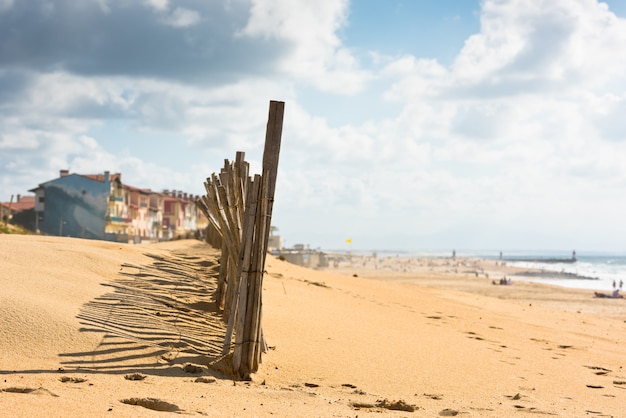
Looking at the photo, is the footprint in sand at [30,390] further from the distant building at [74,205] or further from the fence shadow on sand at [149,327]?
the distant building at [74,205]

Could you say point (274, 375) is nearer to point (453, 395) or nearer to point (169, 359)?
point (169, 359)

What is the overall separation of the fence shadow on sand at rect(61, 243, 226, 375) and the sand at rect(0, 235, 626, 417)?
0.02 m

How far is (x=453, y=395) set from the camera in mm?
6109

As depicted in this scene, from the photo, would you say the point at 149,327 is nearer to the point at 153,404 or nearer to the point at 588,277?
the point at 153,404

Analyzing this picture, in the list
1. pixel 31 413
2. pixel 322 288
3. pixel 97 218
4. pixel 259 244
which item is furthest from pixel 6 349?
pixel 97 218

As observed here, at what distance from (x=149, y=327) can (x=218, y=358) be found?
1.08 m

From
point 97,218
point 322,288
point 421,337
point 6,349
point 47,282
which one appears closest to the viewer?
point 6,349

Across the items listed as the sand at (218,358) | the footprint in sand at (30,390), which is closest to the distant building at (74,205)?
the sand at (218,358)

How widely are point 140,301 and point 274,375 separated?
2690 mm

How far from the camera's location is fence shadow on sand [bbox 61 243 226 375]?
581 cm

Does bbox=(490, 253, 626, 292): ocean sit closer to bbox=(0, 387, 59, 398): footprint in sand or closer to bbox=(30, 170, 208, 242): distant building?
bbox=(30, 170, 208, 242): distant building

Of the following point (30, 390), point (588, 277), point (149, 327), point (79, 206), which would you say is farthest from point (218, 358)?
point (588, 277)

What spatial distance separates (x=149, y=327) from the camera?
22.9ft

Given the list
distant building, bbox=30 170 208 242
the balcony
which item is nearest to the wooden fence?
distant building, bbox=30 170 208 242
